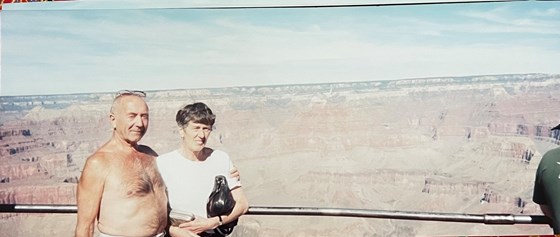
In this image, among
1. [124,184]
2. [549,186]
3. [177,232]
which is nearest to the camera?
[124,184]

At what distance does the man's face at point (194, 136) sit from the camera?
303cm

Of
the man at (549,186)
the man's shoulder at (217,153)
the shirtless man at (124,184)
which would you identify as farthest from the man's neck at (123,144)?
the man at (549,186)

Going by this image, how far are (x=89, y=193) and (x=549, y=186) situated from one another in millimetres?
2216

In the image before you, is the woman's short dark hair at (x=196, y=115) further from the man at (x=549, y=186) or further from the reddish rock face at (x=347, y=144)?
the man at (x=549, y=186)

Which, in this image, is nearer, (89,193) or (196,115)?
(89,193)

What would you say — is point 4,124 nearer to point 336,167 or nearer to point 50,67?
point 50,67

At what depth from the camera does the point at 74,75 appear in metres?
3.01

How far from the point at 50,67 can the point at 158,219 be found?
91cm

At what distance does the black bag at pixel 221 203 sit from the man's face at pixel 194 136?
182 millimetres

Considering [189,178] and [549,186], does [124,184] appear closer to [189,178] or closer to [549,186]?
[189,178]

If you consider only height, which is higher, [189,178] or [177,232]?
[189,178]

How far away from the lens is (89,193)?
113 inches

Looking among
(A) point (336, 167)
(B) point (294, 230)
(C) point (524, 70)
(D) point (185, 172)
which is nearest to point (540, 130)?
(C) point (524, 70)

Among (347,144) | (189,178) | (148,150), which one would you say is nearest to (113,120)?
(148,150)
